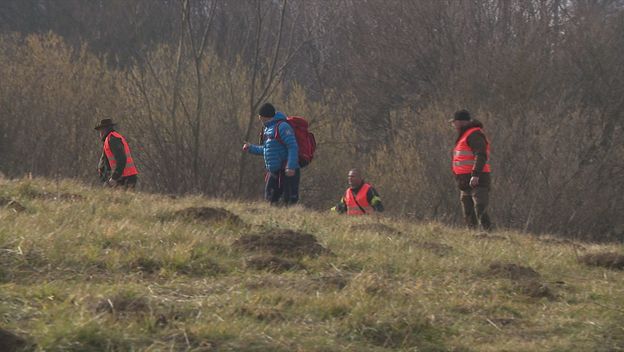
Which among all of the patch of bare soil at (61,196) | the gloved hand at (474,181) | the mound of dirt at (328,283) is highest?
the gloved hand at (474,181)

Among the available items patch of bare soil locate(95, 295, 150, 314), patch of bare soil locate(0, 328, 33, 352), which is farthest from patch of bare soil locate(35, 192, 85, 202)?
patch of bare soil locate(0, 328, 33, 352)

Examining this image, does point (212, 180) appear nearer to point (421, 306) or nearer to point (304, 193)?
point (304, 193)

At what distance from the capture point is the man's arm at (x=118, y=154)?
13320mm

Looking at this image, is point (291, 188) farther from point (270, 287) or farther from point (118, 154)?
point (270, 287)

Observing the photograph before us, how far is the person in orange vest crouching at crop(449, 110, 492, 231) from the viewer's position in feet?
40.6

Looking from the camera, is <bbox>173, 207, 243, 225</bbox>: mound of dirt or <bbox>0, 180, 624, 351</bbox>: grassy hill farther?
<bbox>173, 207, 243, 225</bbox>: mound of dirt

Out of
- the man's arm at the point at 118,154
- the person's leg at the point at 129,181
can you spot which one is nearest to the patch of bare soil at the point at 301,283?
the man's arm at the point at 118,154

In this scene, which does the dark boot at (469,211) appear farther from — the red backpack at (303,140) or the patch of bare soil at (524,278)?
the patch of bare soil at (524,278)

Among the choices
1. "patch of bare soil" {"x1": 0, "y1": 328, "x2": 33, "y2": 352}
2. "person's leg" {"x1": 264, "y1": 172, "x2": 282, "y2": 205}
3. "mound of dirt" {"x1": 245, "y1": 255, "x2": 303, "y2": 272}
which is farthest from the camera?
"person's leg" {"x1": 264, "y1": 172, "x2": 282, "y2": 205}

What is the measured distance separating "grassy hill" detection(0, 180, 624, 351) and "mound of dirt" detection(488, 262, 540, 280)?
0.02m

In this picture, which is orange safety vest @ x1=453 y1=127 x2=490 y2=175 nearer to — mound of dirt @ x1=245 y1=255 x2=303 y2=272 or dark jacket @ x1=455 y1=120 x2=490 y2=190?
dark jacket @ x1=455 y1=120 x2=490 y2=190

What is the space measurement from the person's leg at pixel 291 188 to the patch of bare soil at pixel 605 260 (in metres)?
4.94

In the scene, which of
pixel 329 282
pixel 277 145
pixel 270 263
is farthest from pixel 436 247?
pixel 277 145

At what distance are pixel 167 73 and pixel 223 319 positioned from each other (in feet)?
68.5
